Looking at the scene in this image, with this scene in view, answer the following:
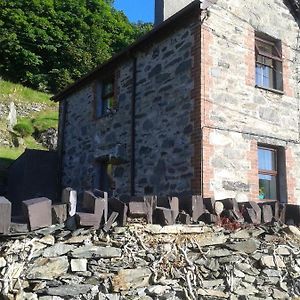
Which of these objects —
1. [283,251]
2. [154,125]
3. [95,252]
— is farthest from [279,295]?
[154,125]

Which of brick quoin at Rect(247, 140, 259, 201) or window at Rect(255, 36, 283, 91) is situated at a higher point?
window at Rect(255, 36, 283, 91)

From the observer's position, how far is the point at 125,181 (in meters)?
11.1

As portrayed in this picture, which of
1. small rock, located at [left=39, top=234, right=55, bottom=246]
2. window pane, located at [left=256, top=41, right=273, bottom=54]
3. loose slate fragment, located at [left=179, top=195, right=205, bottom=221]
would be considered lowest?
small rock, located at [left=39, top=234, right=55, bottom=246]

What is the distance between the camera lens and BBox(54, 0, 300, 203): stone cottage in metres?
9.25

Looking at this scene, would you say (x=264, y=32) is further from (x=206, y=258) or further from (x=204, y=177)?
(x=206, y=258)

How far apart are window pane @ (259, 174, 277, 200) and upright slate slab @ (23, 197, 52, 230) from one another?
6.29 m

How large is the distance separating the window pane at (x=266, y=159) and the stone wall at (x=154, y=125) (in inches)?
82.4

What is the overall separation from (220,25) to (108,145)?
4.55 meters

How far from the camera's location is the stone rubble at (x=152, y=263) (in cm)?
465

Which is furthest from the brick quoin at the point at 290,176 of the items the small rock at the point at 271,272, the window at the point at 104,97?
the window at the point at 104,97

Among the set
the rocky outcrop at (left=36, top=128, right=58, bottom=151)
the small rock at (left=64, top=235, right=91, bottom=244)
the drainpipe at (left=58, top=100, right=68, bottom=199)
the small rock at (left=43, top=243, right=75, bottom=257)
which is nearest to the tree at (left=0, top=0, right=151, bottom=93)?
the rocky outcrop at (left=36, top=128, right=58, bottom=151)

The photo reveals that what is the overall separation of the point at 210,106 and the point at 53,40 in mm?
27278

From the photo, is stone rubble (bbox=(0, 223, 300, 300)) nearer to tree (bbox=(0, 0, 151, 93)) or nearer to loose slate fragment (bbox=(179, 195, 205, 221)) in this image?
loose slate fragment (bbox=(179, 195, 205, 221))

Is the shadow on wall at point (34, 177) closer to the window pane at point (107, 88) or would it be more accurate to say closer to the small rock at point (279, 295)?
the window pane at point (107, 88)
